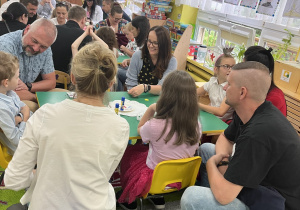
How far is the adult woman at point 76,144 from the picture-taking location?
3.62 ft

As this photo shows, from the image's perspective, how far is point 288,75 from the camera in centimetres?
298

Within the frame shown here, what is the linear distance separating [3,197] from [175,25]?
3741mm

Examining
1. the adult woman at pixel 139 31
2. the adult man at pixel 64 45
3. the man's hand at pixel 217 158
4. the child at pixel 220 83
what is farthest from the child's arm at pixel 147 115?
the adult woman at pixel 139 31

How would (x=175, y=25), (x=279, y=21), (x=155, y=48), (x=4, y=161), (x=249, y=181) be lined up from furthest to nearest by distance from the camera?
(x=175, y=25) → (x=279, y=21) → (x=155, y=48) → (x=4, y=161) → (x=249, y=181)

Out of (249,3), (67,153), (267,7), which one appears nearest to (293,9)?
(267,7)

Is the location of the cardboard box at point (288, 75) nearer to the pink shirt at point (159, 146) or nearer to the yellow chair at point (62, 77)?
the pink shirt at point (159, 146)

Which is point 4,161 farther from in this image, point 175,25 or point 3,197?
point 175,25

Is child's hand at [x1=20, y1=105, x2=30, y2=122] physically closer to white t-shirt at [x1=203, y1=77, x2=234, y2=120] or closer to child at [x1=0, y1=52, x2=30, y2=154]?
child at [x1=0, y1=52, x2=30, y2=154]

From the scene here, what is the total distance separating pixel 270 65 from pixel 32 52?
209 centimetres

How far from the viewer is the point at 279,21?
12.1 feet

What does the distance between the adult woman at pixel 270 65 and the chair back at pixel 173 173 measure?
0.97 meters

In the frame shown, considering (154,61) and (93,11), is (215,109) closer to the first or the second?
(154,61)

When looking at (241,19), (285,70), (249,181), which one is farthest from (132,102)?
(241,19)

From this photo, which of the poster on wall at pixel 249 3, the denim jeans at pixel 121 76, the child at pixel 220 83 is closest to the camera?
the child at pixel 220 83
